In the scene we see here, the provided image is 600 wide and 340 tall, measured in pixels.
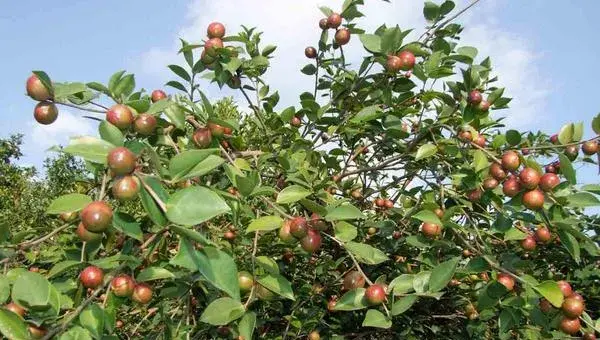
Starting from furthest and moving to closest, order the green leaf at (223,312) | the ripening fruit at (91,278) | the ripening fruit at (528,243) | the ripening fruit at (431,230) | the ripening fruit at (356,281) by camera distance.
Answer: the ripening fruit at (528,243), the ripening fruit at (431,230), the ripening fruit at (356,281), the green leaf at (223,312), the ripening fruit at (91,278)

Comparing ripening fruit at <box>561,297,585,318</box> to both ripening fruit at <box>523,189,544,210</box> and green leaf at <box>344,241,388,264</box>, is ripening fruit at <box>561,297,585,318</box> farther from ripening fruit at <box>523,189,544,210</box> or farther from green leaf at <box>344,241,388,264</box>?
green leaf at <box>344,241,388,264</box>

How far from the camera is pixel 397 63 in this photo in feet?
7.63

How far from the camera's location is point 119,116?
1.54 m

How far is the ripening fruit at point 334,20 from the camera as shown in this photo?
9.20 ft

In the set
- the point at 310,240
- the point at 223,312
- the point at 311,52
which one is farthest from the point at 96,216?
the point at 311,52

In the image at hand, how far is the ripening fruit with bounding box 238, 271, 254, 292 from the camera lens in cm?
176

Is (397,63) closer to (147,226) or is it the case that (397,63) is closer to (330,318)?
(147,226)

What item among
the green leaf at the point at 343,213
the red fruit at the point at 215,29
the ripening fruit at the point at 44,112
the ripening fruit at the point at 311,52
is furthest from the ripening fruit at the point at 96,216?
the ripening fruit at the point at 311,52

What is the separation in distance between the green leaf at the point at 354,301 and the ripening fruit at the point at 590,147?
99 cm

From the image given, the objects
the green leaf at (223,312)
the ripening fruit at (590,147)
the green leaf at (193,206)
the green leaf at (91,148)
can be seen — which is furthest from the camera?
the ripening fruit at (590,147)

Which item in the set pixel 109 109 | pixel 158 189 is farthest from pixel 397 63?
pixel 158 189

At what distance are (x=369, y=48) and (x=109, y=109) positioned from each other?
3.89 feet

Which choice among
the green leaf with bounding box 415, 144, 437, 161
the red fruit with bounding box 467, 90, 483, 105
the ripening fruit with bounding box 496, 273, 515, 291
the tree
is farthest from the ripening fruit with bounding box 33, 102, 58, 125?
the red fruit with bounding box 467, 90, 483, 105

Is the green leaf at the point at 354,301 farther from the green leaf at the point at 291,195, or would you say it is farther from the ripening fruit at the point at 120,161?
the ripening fruit at the point at 120,161
